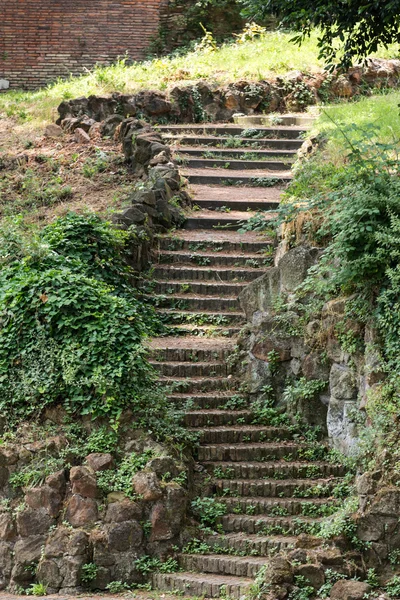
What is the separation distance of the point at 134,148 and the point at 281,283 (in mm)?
5233

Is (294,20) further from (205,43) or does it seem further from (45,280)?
(205,43)

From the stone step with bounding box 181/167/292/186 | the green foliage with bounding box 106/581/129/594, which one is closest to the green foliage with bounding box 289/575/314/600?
the green foliage with bounding box 106/581/129/594

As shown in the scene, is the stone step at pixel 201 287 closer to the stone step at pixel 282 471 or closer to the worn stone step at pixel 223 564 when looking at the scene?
the stone step at pixel 282 471

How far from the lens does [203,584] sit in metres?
8.50

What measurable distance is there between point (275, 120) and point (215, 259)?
6173 mm

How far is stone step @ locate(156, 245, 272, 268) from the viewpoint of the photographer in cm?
1312

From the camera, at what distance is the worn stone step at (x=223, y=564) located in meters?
8.66

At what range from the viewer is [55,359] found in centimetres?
1006

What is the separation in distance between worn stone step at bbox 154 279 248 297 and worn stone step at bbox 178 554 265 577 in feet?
14.4

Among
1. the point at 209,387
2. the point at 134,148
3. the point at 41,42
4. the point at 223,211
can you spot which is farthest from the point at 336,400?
the point at 41,42

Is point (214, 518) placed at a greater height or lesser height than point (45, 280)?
lesser

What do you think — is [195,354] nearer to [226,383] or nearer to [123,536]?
[226,383]

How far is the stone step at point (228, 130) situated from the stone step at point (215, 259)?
197 inches

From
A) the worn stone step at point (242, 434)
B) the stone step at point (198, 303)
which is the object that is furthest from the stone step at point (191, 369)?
the stone step at point (198, 303)
